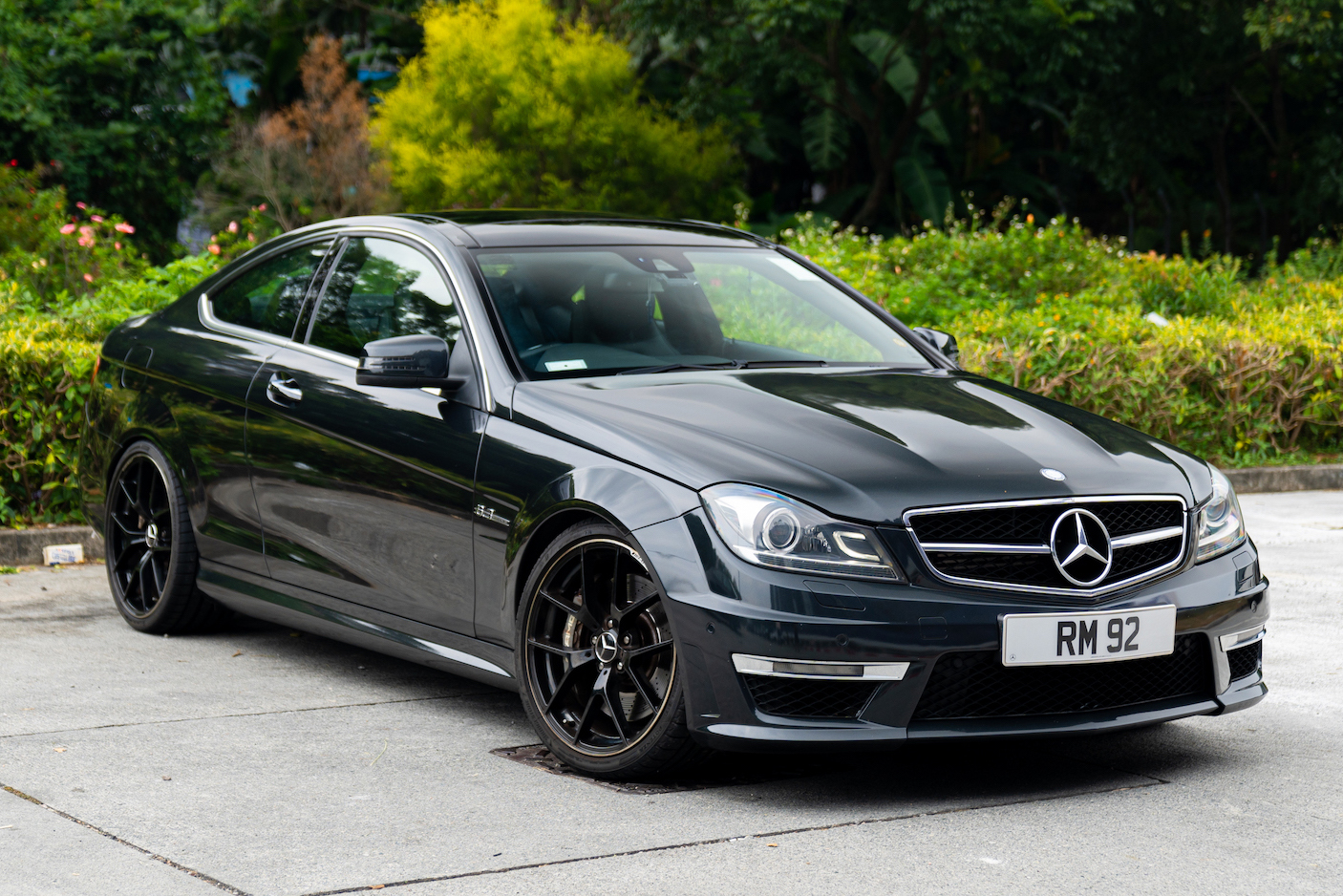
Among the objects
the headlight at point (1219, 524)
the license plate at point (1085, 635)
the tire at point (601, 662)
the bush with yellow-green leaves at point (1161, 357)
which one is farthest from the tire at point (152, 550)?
the bush with yellow-green leaves at point (1161, 357)

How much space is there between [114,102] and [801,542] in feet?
74.1

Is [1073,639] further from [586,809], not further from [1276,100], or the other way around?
[1276,100]

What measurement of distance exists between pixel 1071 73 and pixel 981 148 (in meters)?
5.09

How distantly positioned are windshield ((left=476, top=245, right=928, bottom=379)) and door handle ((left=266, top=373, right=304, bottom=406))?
32.7 inches

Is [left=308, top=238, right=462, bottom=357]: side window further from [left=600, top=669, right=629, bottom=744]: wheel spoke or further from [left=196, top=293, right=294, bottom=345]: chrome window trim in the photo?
[left=600, top=669, right=629, bottom=744]: wheel spoke

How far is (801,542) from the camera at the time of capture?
413cm

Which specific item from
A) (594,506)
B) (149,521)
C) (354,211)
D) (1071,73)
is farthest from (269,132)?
(594,506)

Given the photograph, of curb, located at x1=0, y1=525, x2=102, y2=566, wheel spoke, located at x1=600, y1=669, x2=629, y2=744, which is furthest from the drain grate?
curb, located at x1=0, y1=525, x2=102, y2=566

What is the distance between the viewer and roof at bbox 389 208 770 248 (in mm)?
5629

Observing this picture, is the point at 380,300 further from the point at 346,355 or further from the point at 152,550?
the point at 152,550

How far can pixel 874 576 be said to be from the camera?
4.09m

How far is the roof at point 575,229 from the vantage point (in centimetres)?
563

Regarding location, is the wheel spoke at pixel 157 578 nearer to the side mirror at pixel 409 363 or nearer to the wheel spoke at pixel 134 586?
the wheel spoke at pixel 134 586

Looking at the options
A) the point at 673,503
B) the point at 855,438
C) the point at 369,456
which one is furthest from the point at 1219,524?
the point at 369,456
